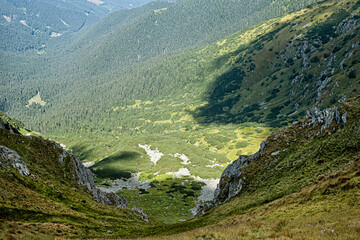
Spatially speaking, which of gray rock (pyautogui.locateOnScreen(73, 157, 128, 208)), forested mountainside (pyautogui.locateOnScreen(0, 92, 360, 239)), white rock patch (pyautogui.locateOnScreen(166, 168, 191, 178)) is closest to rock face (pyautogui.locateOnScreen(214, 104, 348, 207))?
forested mountainside (pyautogui.locateOnScreen(0, 92, 360, 239))

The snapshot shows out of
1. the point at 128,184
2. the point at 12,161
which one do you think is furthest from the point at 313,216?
the point at 128,184

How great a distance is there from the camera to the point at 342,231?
626 inches

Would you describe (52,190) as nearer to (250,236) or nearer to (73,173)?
(73,173)

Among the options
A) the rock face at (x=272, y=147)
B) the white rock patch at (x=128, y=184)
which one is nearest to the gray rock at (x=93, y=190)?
the rock face at (x=272, y=147)

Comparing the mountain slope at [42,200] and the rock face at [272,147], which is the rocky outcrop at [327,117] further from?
the mountain slope at [42,200]

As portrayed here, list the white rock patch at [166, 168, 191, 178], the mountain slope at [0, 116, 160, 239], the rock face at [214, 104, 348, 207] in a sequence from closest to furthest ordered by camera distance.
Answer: the mountain slope at [0, 116, 160, 239] < the rock face at [214, 104, 348, 207] < the white rock patch at [166, 168, 191, 178]

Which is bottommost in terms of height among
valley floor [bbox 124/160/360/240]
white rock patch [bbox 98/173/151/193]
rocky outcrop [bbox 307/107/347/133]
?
valley floor [bbox 124/160/360/240]

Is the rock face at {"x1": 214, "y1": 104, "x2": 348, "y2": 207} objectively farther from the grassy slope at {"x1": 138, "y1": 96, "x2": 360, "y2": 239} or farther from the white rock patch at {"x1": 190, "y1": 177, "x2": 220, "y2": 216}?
the white rock patch at {"x1": 190, "y1": 177, "x2": 220, "y2": 216}

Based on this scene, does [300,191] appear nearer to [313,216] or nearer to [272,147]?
[313,216]

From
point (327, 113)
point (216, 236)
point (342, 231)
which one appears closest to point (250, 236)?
point (216, 236)

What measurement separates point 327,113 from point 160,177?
145 m

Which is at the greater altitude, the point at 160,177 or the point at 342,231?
the point at 160,177

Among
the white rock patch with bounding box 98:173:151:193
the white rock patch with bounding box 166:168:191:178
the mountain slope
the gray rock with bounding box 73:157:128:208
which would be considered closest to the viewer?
the mountain slope

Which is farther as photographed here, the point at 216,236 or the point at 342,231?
the point at 216,236
